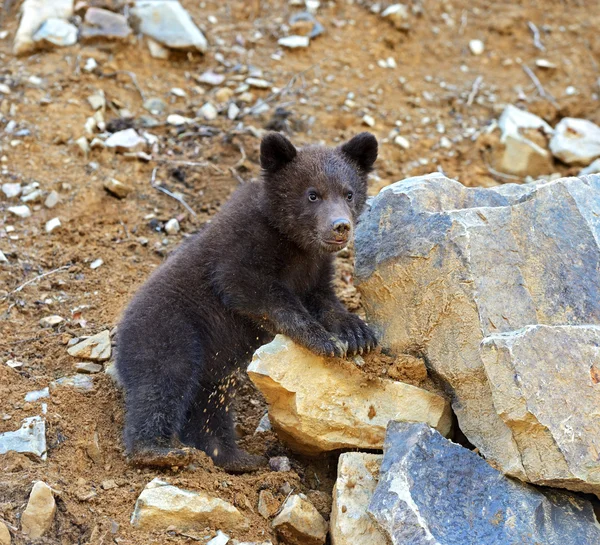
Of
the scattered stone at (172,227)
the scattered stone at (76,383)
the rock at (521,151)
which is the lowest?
the rock at (521,151)

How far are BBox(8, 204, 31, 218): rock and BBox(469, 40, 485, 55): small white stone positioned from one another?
21.8 feet

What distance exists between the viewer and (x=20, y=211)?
7.52 metres

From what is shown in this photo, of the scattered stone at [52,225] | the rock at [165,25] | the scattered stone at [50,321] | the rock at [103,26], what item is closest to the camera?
the scattered stone at [50,321]

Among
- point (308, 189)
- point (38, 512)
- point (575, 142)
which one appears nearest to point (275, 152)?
point (308, 189)

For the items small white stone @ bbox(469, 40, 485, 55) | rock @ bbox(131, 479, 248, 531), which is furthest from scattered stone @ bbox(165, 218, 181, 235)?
small white stone @ bbox(469, 40, 485, 55)

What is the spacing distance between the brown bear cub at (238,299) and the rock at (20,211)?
80.2 inches

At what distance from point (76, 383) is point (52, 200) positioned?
7.91 ft

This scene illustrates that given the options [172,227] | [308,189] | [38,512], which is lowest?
[172,227]

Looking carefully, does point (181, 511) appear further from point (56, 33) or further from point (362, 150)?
point (56, 33)

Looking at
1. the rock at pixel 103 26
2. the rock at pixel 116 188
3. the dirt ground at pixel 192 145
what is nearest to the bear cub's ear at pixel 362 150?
the dirt ground at pixel 192 145

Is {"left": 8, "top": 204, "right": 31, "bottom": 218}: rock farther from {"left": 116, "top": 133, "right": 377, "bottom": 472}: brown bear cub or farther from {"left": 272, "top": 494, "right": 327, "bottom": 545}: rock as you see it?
{"left": 272, "top": 494, "right": 327, "bottom": 545}: rock

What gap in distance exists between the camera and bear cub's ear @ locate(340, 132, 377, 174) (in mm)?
6219

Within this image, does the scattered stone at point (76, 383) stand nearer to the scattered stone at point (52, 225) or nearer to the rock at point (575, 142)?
the scattered stone at point (52, 225)

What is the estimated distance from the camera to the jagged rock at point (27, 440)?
5.04 meters
